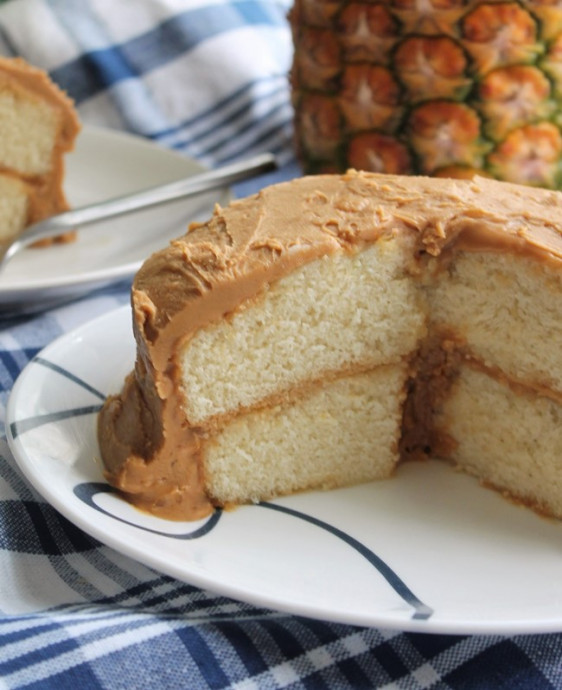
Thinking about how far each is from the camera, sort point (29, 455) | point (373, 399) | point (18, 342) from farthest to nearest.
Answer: point (18, 342), point (373, 399), point (29, 455)

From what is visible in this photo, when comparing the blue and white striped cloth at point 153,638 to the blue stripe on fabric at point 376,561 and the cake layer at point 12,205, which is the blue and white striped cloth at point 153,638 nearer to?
the blue stripe on fabric at point 376,561

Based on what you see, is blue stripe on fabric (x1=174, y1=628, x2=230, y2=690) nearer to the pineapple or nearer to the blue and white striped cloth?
the blue and white striped cloth

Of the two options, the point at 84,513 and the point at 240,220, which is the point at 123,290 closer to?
the point at 240,220

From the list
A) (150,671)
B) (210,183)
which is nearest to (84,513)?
(150,671)

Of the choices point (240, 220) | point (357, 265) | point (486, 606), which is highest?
point (240, 220)

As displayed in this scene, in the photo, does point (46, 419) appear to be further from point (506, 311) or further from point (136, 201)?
point (136, 201)

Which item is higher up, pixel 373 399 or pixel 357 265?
pixel 357 265

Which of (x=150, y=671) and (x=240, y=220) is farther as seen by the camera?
(x=240, y=220)

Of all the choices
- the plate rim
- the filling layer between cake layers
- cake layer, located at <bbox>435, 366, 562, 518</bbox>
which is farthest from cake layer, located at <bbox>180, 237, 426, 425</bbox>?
the plate rim
